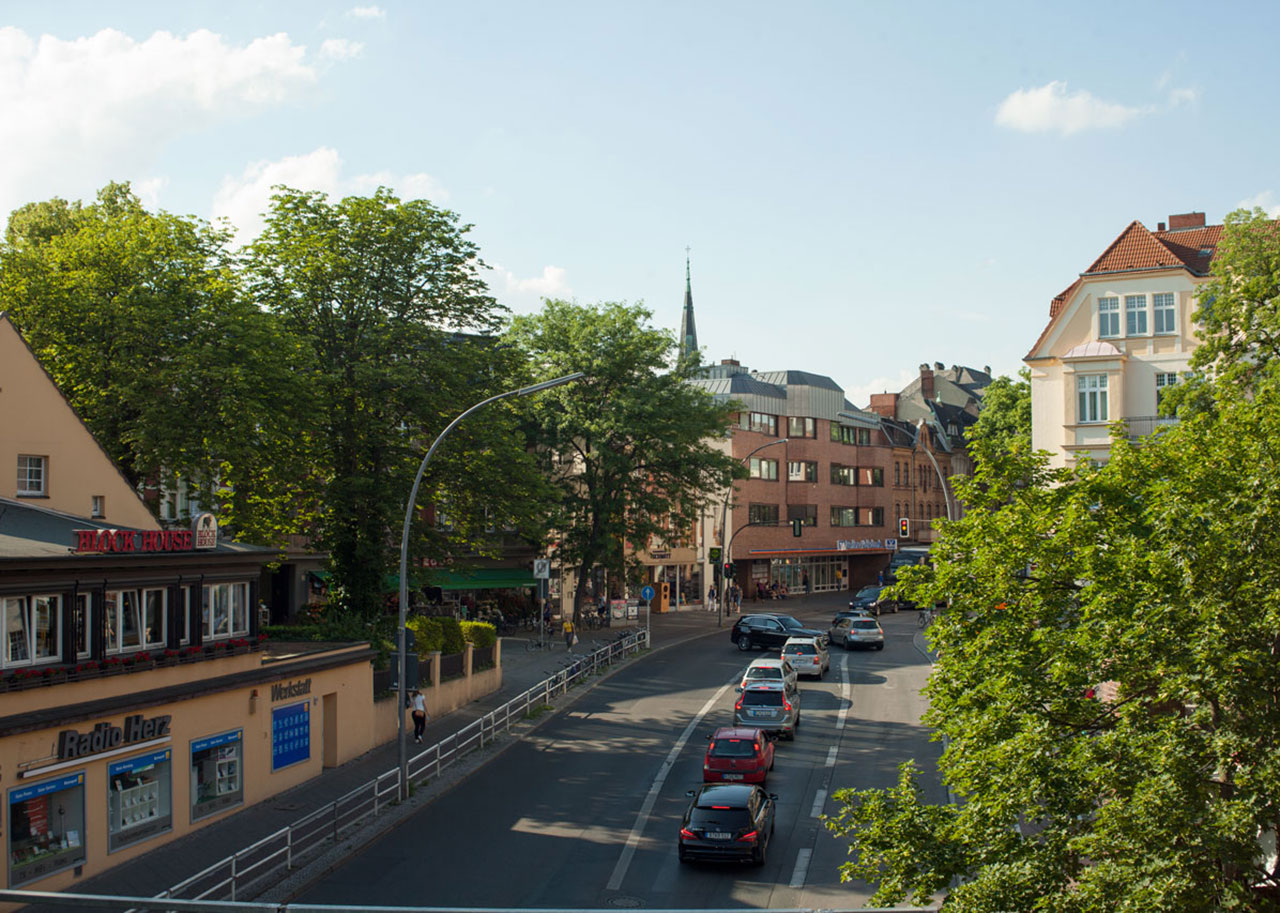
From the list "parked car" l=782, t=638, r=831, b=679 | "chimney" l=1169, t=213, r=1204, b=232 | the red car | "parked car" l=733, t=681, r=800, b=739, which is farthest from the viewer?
"chimney" l=1169, t=213, r=1204, b=232

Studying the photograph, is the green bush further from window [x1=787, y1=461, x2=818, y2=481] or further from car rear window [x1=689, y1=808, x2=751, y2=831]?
window [x1=787, y1=461, x2=818, y2=481]

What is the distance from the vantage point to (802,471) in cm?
8150

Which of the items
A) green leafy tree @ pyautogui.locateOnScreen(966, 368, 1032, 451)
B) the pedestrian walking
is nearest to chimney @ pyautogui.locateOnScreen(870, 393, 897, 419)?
green leafy tree @ pyautogui.locateOnScreen(966, 368, 1032, 451)

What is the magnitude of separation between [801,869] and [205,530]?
1387 cm

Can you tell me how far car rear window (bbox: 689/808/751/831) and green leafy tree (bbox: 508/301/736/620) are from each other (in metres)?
30.0

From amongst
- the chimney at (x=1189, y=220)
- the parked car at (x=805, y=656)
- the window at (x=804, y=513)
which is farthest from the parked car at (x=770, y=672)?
the window at (x=804, y=513)

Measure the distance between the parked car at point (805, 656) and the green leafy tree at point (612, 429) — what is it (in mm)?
11306

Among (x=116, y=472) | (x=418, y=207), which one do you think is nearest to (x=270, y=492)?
(x=116, y=472)

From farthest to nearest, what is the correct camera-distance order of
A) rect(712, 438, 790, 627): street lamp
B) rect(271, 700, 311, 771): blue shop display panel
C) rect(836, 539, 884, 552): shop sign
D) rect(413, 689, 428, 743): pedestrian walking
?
rect(836, 539, 884, 552): shop sign, rect(712, 438, 790, 627): street lamp, rect(413, 689, 428, 743): pedestrian walking, rect(271, 700, 311, 771): blue shop display panel

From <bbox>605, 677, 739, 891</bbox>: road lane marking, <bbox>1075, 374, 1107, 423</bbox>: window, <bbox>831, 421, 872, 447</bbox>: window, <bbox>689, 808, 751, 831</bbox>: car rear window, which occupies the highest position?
<bbox>831, 421, 872, 447</bbox>: window

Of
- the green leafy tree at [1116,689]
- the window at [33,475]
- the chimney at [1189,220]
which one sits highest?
the chimney at [1189,220]

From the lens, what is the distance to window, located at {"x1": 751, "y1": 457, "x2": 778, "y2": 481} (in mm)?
76250

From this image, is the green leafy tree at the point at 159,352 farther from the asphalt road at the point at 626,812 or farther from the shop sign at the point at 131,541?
the asphalt road at the point at 626,812

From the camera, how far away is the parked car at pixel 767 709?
30.3 metres
